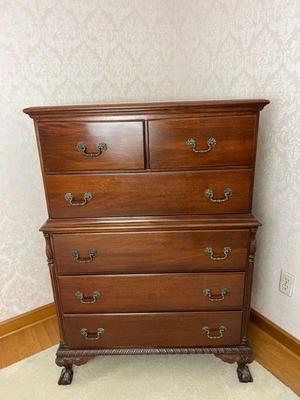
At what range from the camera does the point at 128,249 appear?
1366 millimetres

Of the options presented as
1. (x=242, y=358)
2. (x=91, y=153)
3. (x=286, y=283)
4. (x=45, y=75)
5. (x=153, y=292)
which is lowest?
(x=242, y=358)

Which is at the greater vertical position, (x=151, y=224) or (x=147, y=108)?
(x=147, y=108)

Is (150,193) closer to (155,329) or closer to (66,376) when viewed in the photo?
(155,329)

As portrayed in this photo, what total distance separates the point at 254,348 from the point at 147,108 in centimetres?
144

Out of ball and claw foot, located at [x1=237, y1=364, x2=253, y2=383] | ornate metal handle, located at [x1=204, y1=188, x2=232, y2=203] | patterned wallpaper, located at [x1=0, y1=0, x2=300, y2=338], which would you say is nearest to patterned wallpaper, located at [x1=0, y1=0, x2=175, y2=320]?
patterned wallpaper, located at [x1=0, y1=0, x2=300, y2=338]

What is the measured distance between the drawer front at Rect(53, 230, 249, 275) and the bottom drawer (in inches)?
9.4

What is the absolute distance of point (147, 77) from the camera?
78.3 inches

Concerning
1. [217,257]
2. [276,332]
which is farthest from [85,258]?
[276,332]

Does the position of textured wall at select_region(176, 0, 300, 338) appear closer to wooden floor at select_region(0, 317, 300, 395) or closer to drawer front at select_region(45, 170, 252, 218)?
wooden floor at select_region(0, 317, 300, 395)

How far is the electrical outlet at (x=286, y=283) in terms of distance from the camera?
1.63 m

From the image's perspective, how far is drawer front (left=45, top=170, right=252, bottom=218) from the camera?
1.29 meters

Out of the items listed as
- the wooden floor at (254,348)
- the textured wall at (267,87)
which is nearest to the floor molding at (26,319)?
the wooden floor at (254,348)

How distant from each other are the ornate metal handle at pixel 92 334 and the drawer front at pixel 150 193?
57 cm

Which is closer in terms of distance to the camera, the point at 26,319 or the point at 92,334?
the point at 92,334
